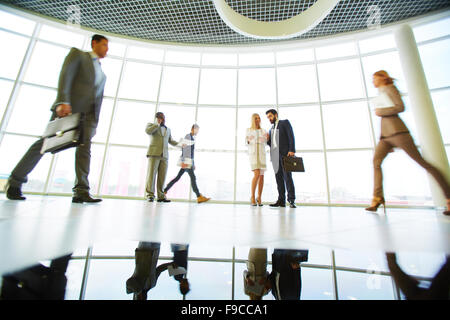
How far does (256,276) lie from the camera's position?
14.5 inches

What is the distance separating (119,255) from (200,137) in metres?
5.64

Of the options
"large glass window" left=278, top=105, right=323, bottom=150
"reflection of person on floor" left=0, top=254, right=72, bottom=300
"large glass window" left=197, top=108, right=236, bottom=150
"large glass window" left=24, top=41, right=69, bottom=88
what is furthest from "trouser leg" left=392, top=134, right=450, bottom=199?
"large glass window" left=24, top=41, right=69, bottom=88

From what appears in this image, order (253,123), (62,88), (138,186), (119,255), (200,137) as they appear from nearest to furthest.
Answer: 1. (119,255)
2. (62,88)
3. (253,123)
4. (138,186)
5. (200,137)

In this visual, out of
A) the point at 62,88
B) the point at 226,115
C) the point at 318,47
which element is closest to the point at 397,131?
the point at 62,88

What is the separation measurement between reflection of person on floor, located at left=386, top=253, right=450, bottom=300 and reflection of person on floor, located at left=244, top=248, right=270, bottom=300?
202 mm

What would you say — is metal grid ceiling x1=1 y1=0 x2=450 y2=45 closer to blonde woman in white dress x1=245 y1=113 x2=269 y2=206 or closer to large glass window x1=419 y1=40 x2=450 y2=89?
large glass window x1=419 y1=40 x2=450 y2=89

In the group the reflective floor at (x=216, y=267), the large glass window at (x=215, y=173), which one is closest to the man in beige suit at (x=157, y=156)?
the large glass window at (x=215, y=173)

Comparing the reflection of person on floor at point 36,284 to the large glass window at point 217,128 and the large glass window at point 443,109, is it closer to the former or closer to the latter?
the large glass window at point 217,128

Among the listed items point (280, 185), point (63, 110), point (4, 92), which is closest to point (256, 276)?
point (63, 110)

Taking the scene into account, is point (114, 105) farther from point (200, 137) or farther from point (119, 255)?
point (119, 255)

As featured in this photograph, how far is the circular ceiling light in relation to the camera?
14.8ft

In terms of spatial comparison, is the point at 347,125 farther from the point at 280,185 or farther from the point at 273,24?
the point at 280,185

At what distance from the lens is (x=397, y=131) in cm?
190

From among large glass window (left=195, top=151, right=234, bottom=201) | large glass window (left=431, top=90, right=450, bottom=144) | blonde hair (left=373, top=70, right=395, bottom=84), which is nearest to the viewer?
blonde hair (left=373, top=70, right=395, bottom=84)
